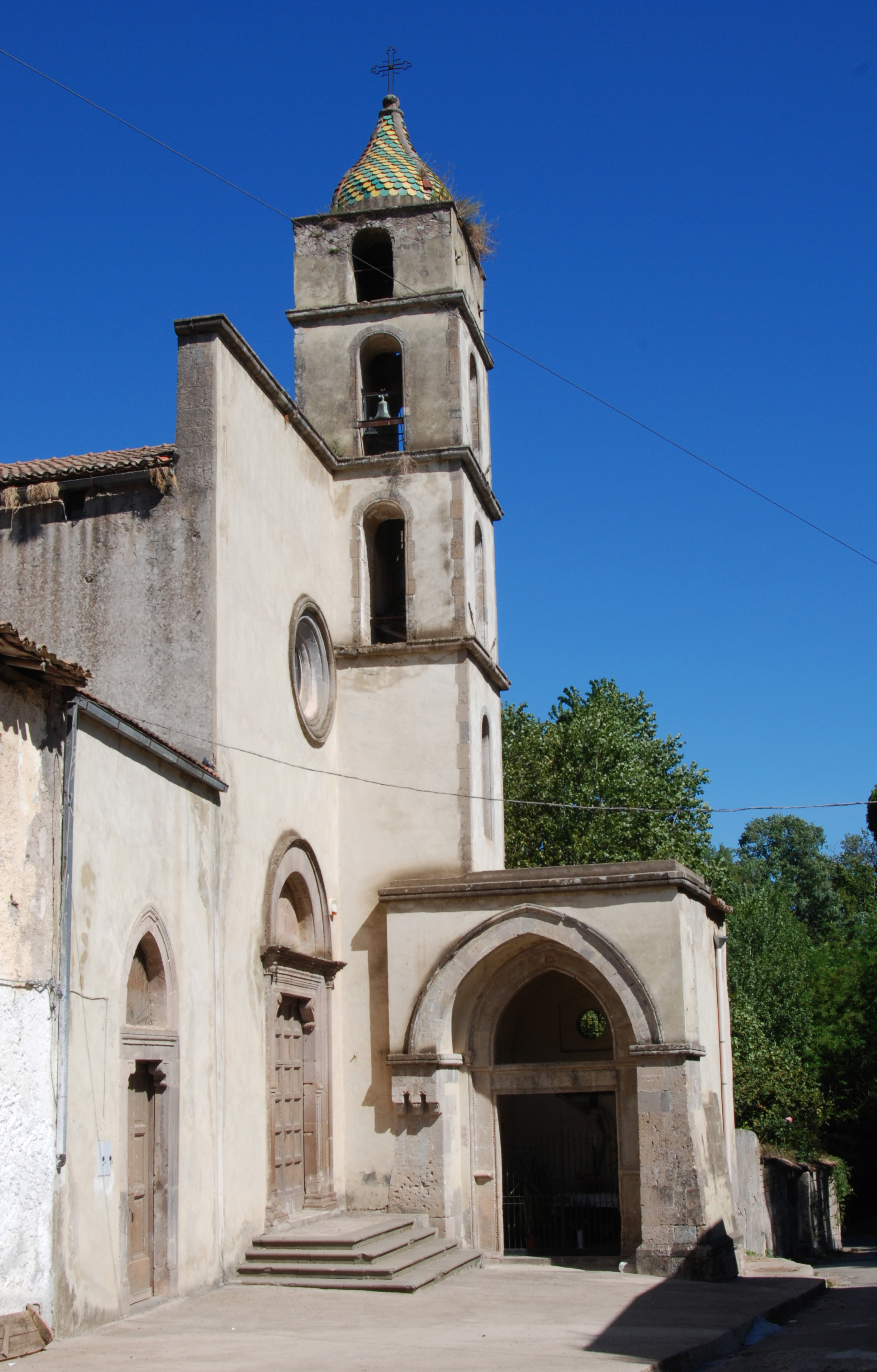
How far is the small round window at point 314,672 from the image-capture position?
707 inches

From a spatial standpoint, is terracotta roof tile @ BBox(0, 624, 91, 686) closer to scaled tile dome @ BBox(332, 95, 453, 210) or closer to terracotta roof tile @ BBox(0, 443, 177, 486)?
terracotta roof tile @ BBox(0, 443, 177, 486)

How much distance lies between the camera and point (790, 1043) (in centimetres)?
3728

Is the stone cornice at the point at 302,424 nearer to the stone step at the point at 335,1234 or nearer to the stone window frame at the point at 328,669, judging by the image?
the stone window frame at the point at 328,669

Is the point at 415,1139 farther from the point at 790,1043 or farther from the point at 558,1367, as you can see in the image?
the point at 790,1043

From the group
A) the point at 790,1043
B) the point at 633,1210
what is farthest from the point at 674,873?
the point at 790,1043

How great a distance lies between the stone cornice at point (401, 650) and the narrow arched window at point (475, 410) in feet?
11.3

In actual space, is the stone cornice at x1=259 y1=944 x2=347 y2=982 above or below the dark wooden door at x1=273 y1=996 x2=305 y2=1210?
above

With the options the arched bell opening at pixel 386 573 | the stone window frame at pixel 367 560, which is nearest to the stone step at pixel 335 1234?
the stone window frame at pixel 367 560

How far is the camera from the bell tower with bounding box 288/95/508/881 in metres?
18.7

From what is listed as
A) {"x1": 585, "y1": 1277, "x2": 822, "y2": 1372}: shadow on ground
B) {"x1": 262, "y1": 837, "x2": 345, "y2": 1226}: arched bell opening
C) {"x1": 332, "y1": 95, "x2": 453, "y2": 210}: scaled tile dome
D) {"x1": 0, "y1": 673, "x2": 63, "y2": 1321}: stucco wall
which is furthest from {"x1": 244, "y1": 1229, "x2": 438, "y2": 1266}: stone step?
{"x1": 332, "y1": 95, "x2": 453, "y2": 210}: scaled tile dome

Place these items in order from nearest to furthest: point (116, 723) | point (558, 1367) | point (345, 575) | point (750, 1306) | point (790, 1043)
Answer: point (558, 1367) < point (116, 723) < point (750, 1306) < point (345, 575) < point (790, 1043)

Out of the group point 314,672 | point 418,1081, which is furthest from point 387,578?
point 418,1081

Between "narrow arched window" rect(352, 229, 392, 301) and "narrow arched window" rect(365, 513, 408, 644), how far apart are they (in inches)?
142

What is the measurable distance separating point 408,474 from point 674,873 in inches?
267
